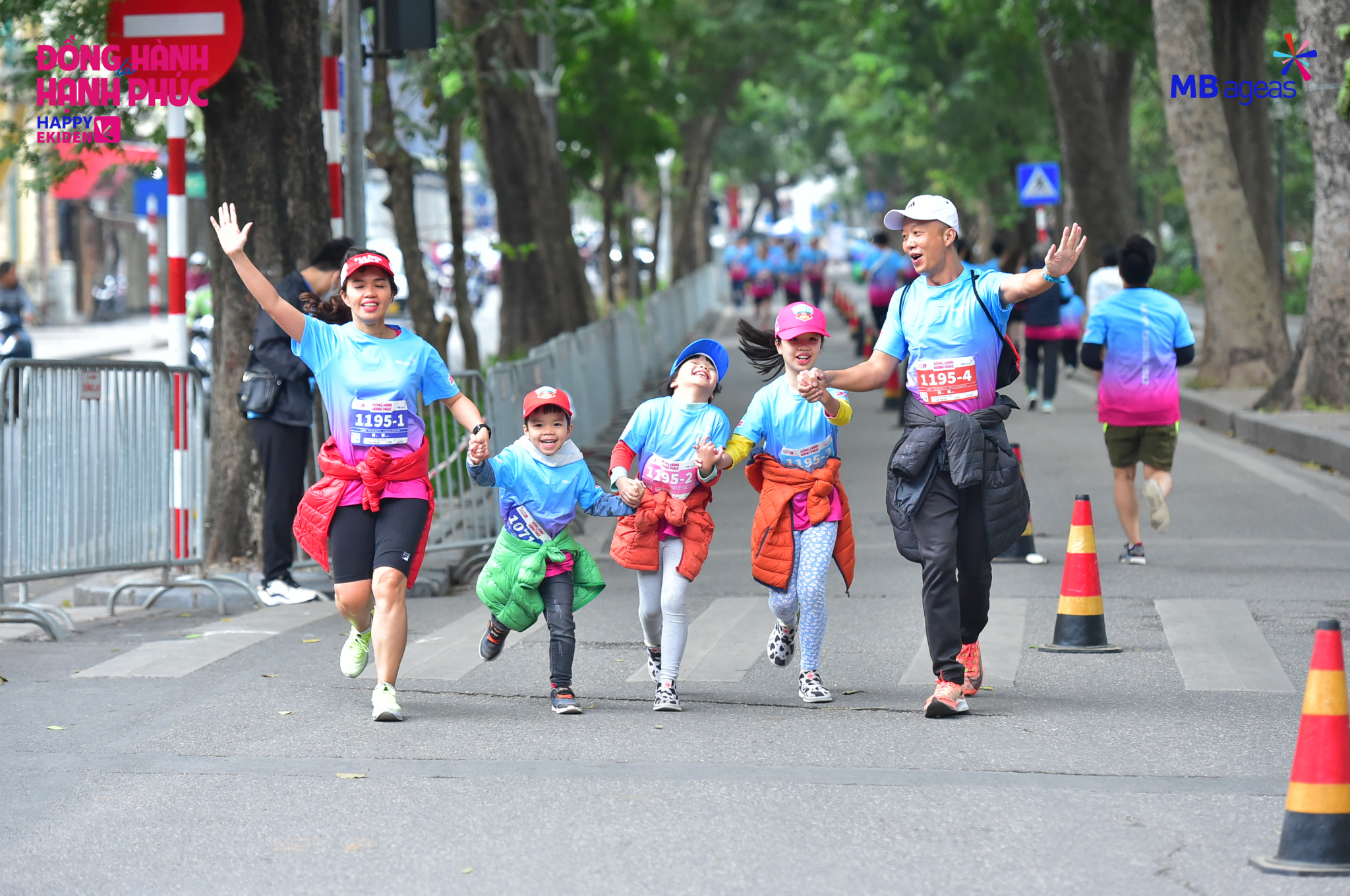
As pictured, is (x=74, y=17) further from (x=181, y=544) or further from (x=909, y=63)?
(x=909, y=63)

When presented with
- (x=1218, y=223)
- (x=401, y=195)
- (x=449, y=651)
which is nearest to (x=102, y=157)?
(x=401, y=195)

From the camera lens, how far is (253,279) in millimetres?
6500

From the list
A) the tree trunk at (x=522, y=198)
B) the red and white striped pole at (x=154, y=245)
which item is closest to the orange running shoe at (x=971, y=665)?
the tree trunk at (x=522, y=198)

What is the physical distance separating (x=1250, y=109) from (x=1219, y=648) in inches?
707

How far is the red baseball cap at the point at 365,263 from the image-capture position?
21.7 ft

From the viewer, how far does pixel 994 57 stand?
36625 mm

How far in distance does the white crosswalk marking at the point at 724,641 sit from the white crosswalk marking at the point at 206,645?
2.01m

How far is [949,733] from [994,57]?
106ft

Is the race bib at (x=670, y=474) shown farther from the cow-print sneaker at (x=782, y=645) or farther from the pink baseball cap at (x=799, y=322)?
the cow-print sneaker at (x=782, y=645)

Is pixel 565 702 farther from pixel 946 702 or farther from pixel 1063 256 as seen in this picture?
pixel 1063 256

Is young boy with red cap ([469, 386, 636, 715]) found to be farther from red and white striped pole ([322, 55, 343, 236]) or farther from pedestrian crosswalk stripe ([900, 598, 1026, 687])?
red and white striped pole ([322, 55, 343, 236])

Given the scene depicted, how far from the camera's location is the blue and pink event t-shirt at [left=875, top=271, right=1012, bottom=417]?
21.1 ft

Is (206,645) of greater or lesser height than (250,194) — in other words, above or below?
below

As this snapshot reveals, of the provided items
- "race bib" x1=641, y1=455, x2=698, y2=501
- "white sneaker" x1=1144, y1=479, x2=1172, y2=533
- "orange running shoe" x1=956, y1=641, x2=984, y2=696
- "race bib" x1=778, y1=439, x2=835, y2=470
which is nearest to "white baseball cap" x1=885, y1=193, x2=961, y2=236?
"race bib" x1=778, y1=439, x2=835, y2=470
